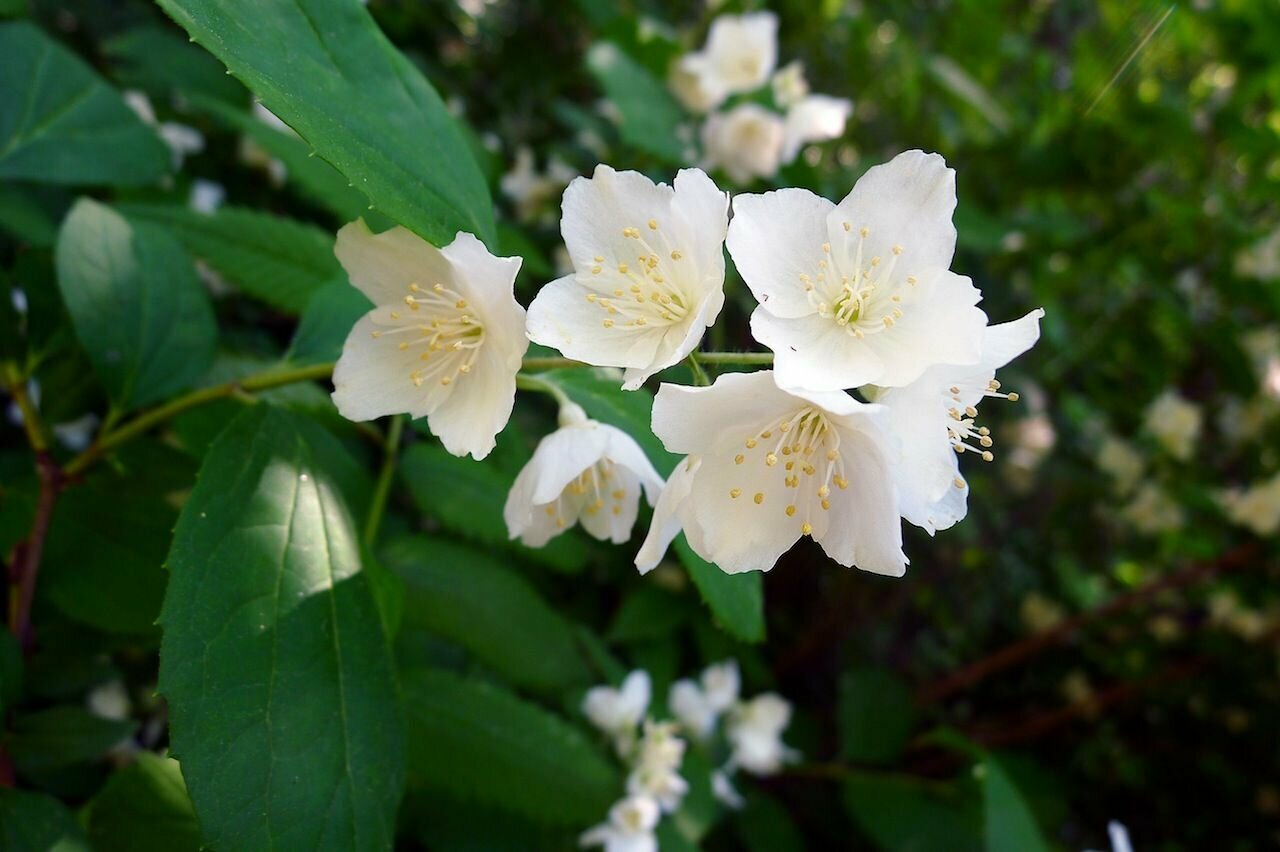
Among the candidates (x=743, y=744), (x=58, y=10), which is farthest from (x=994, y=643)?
(x=58, y=10)

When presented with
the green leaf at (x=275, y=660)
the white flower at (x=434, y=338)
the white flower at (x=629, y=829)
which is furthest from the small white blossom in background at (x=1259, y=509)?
the green leaf at (x=275, y=660)

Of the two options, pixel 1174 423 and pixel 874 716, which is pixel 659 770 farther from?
→ pixel 1174 423

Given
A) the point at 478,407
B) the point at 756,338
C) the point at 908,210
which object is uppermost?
the point at 908,210

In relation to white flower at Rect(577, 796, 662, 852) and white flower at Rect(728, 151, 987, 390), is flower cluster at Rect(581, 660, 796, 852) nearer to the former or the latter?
white flower at Rect(577, 796, 662, 852)

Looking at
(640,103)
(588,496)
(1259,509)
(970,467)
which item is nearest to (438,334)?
(588,496)

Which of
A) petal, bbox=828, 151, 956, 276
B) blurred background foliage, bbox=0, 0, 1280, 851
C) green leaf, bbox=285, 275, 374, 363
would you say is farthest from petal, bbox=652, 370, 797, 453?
blurred background foliage, bbox=0, 0, 1280, 851

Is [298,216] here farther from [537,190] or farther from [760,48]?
[760,48]
